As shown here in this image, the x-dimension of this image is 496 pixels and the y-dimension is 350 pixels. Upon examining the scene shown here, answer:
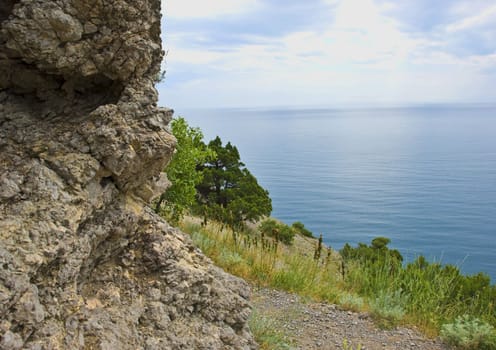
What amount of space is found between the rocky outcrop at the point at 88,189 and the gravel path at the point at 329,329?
6.95 ft

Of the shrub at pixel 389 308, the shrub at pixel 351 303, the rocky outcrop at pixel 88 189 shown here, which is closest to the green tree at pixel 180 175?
the shrub at pixel 351 303

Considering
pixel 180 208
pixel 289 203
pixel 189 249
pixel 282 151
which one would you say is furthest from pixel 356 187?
pixel 189 249

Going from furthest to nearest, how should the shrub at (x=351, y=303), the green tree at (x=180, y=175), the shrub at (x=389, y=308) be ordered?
the green tree at (x=180, y=175) < the shrub at (x=351, y=303) < the shrub at (x=389, y=308)

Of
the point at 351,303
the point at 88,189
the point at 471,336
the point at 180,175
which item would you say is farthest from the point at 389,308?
the point at 88,189

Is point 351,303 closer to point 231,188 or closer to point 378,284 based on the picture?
point 378,284

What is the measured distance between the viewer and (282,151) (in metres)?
116

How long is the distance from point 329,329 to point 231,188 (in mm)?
16240

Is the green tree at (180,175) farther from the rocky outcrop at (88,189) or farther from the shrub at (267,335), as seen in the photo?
the rocky outcrop at (88,189)

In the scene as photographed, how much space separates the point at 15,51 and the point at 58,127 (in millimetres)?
574

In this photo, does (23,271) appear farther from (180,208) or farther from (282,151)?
(282,151)

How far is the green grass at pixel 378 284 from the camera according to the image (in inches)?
279

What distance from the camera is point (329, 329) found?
20.2ft

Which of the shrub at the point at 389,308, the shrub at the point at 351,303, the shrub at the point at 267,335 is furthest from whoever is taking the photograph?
the shrub at the point at 351,303

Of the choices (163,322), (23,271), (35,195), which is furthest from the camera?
(163,322)
